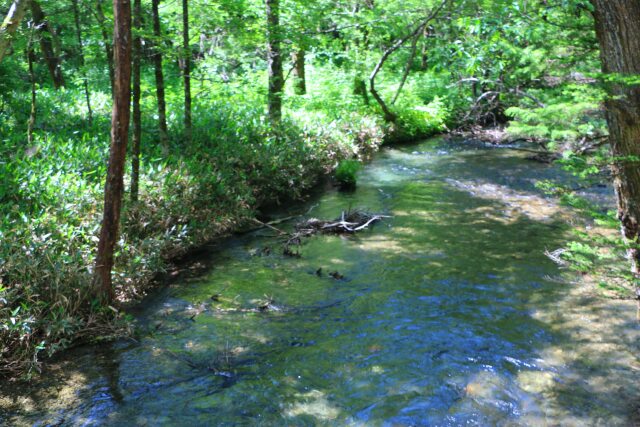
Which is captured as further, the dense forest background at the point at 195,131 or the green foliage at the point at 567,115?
the dense forest background at the point at 195,131

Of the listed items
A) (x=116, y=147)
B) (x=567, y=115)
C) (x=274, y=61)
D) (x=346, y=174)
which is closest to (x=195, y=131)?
(x=346, y=174)

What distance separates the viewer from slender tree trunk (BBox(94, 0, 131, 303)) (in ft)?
17.0

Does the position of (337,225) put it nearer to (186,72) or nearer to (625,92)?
(186,72)

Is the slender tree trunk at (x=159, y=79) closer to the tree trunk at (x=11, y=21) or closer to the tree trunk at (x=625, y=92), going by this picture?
the tree trunk at (x=11, y=21)

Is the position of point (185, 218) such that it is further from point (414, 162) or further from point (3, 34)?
point (414, 162)

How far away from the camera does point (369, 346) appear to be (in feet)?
18.5

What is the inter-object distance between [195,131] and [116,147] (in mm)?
5241

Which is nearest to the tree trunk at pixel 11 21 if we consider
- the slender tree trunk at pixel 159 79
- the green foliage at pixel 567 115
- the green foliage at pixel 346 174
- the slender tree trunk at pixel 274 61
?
the slender tree trunk at pixel 159 79

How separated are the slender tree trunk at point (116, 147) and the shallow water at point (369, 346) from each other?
2.78ft

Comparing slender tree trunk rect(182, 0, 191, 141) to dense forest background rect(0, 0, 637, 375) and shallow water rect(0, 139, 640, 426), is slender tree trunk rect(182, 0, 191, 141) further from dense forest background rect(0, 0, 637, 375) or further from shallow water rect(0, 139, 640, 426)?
shallow water rect(0, 139, 640, 426)

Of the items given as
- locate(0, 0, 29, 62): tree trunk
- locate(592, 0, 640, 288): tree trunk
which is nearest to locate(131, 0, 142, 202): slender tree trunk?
locate(0, 0, 29, 62): tree trunk

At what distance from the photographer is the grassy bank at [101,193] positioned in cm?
535

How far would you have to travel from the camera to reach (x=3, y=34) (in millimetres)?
5648

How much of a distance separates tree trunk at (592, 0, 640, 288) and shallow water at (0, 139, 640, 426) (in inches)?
55.6
